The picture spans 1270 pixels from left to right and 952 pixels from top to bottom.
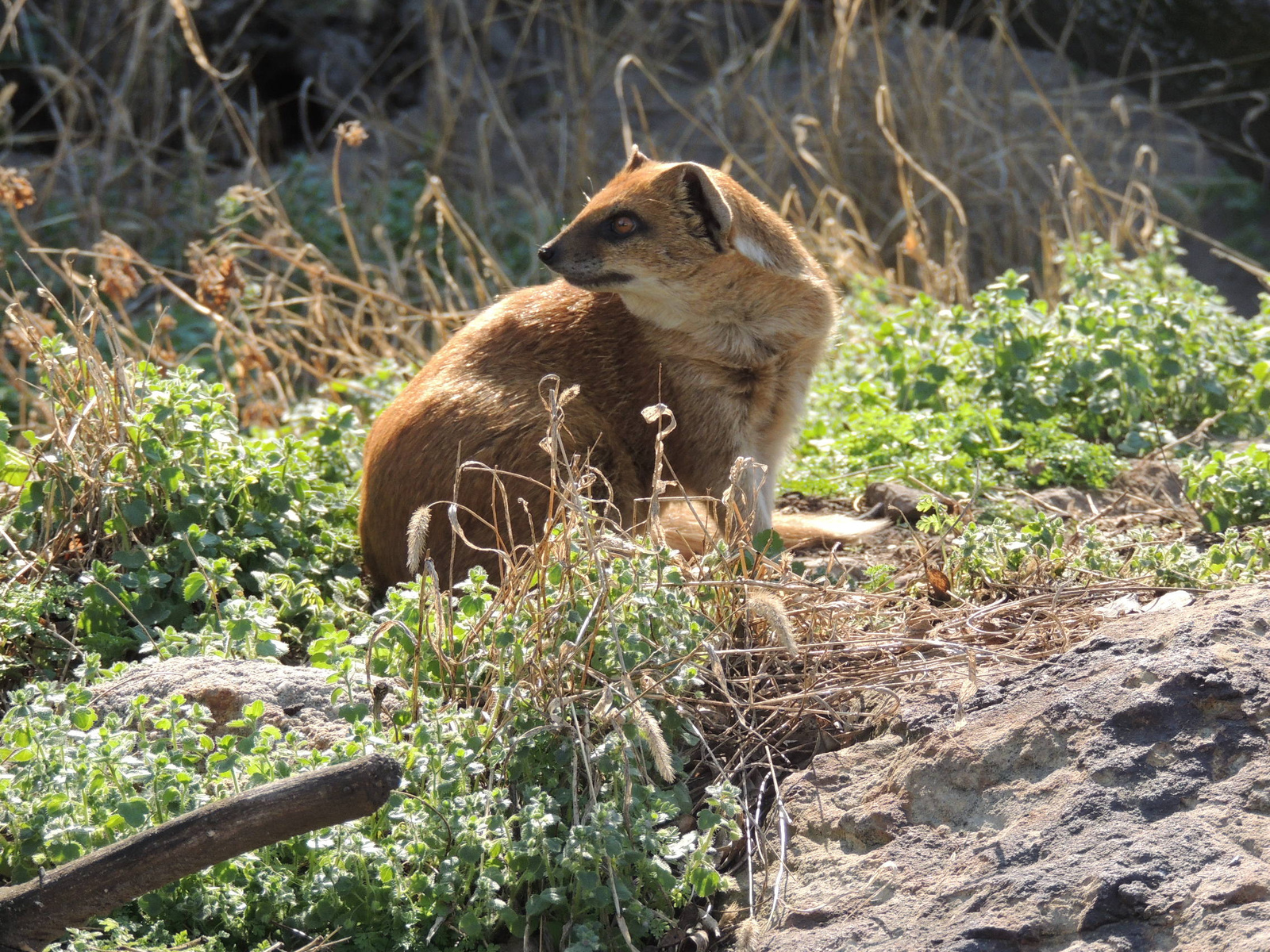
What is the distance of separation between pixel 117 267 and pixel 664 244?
205 cm

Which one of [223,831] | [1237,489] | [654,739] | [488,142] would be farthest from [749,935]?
[488,142]

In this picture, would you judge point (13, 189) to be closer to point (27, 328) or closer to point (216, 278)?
point (216, 278)

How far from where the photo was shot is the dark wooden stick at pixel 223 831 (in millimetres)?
2096

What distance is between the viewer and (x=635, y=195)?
4.17m

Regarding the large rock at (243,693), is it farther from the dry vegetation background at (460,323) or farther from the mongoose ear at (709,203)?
the mongoose ear at (709,203)

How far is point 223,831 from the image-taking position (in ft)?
6.91

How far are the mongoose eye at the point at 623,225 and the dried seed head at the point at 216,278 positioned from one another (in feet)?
5.09

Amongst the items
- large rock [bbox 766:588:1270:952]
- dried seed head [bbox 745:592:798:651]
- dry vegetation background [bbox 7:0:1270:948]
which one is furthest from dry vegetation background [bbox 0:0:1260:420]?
large rock [bbox 766:588:1270:952]

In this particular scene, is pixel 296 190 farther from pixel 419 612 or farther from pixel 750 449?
pixel 419 612

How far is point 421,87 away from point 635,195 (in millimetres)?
6366

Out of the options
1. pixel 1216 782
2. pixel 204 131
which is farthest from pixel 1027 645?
pixel 204 131

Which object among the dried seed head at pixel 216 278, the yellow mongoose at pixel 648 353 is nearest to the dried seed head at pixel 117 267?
the dried seed head at pixel 216 278

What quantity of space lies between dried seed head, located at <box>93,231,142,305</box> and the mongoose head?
5.33ft

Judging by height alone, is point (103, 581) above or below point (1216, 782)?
below
